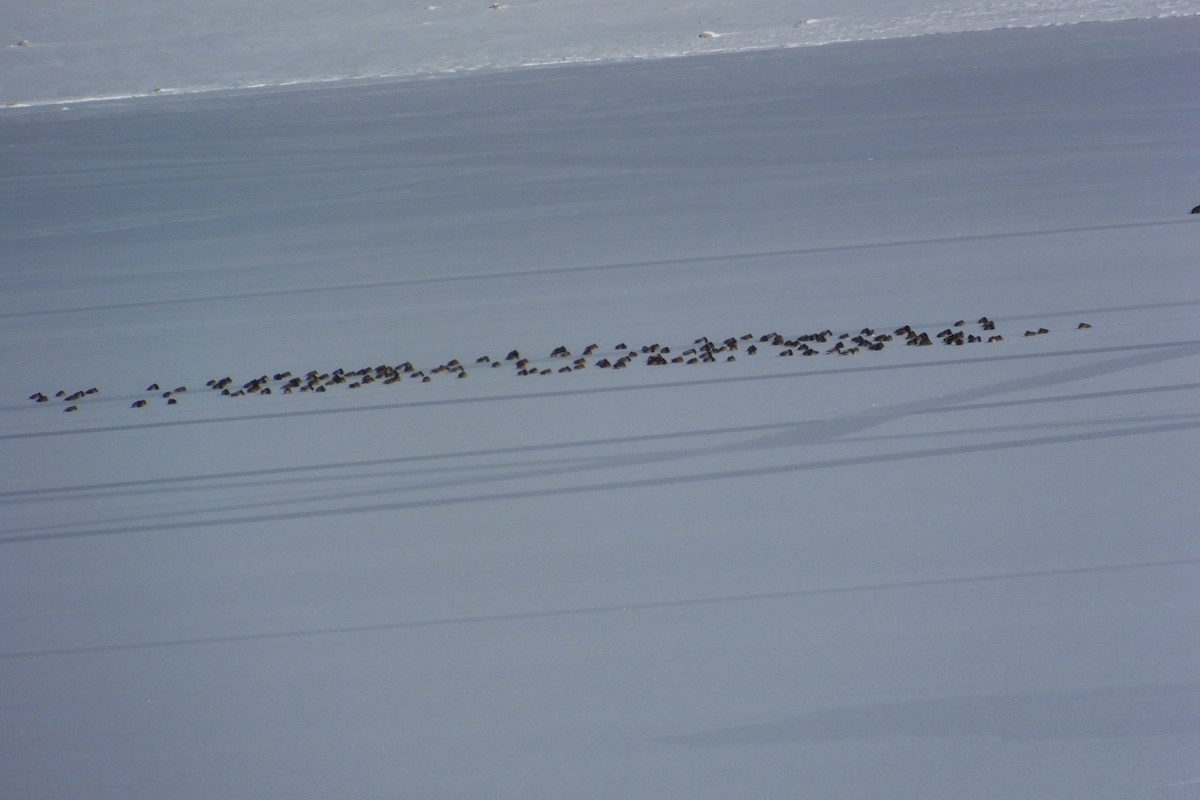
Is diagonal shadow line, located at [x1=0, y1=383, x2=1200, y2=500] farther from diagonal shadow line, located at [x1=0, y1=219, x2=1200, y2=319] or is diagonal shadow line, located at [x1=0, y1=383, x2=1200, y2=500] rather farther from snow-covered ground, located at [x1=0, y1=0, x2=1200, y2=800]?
diagonal shadow line, located at [x1=0, y1=219, x2=1200, y2=319]

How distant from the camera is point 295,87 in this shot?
9953mm

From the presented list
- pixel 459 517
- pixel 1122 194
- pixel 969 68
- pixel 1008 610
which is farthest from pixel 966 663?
pixel 969 68

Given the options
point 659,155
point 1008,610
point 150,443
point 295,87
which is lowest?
point 1008,610

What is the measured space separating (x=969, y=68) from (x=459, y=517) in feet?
19.8

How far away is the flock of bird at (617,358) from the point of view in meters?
3.77

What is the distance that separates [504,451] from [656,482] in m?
0.45

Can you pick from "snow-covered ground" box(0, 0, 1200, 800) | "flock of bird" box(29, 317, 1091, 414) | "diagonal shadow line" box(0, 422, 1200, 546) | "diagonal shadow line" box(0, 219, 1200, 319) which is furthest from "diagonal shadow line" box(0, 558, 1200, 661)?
"diagonal shadow line" box(0, 219, 1200, 319)

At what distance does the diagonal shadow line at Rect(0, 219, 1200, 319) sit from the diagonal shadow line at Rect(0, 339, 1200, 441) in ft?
3.42

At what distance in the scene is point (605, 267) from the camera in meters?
4.72

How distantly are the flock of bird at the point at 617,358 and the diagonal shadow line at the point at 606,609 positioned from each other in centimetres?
126

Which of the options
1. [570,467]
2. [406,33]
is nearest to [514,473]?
[570,467]

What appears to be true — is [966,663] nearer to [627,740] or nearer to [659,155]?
[627,740]

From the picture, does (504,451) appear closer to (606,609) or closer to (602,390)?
(602,390)

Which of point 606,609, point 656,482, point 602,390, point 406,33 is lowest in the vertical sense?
point 606,609
